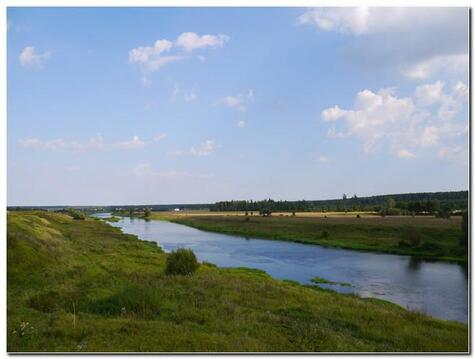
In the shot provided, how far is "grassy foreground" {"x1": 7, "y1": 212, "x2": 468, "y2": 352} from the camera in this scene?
36.2ft

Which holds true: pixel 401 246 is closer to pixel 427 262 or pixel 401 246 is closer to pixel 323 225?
pixel 427 262

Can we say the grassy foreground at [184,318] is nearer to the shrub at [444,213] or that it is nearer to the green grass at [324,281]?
the green grass at [324,281]

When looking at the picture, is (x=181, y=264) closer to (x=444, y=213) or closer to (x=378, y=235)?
→ (x=378, y=235)

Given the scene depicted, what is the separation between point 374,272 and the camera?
3553 cm

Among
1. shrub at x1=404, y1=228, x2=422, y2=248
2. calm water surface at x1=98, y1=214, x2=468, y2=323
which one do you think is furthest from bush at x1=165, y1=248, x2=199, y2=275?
shrub at x1=404, y1=228, x2=422, y2=248

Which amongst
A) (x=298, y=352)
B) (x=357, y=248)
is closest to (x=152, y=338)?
(x=298, y=352)

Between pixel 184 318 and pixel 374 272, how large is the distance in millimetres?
26952

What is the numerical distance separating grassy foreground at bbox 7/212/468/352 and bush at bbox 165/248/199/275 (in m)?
2.54

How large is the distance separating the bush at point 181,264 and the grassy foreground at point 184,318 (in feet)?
8.32

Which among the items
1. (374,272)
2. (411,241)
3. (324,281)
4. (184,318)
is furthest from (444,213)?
(184,318)

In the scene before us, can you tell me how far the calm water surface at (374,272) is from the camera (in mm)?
24797

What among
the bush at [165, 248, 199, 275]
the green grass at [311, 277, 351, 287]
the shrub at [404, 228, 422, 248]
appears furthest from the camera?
the shrub at [404, 228, 422, 248]

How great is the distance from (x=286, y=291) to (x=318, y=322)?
6.39 meters

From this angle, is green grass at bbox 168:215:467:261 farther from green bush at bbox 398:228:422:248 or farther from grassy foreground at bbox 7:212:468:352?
grassy foreground at bbox 7:212:468:352
